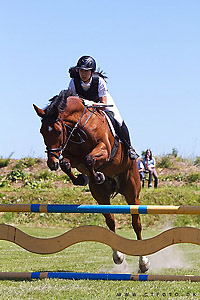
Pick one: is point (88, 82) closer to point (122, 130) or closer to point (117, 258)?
point (122, 130)

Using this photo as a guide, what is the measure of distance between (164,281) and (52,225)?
10.2 meters

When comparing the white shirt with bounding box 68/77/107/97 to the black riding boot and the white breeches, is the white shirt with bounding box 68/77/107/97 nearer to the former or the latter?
the white breeches

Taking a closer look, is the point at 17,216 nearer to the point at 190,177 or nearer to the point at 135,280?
the point at 190,177

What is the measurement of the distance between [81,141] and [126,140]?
1.10m

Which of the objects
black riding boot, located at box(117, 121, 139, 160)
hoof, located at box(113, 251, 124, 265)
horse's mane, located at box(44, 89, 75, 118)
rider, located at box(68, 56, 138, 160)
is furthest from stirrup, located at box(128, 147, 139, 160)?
horse's mane, located at box(44, 89, 75, 118)

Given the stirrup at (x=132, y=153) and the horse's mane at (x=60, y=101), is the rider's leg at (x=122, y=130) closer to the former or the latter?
the stirrup at (x=132, y=153)

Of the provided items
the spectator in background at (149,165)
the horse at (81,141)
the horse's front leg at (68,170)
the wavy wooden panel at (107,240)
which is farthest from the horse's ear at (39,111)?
the spectator in background at (149,165)

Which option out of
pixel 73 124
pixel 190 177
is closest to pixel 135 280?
pixel 73 124

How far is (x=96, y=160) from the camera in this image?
5.64 meters

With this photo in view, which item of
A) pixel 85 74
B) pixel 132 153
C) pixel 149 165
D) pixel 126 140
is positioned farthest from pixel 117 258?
pixel 149 165

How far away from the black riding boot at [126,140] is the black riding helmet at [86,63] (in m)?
0.95

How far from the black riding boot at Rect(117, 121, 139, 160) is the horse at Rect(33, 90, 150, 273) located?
75 mm

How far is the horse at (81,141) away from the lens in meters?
5.19

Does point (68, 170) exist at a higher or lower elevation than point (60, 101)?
lower
